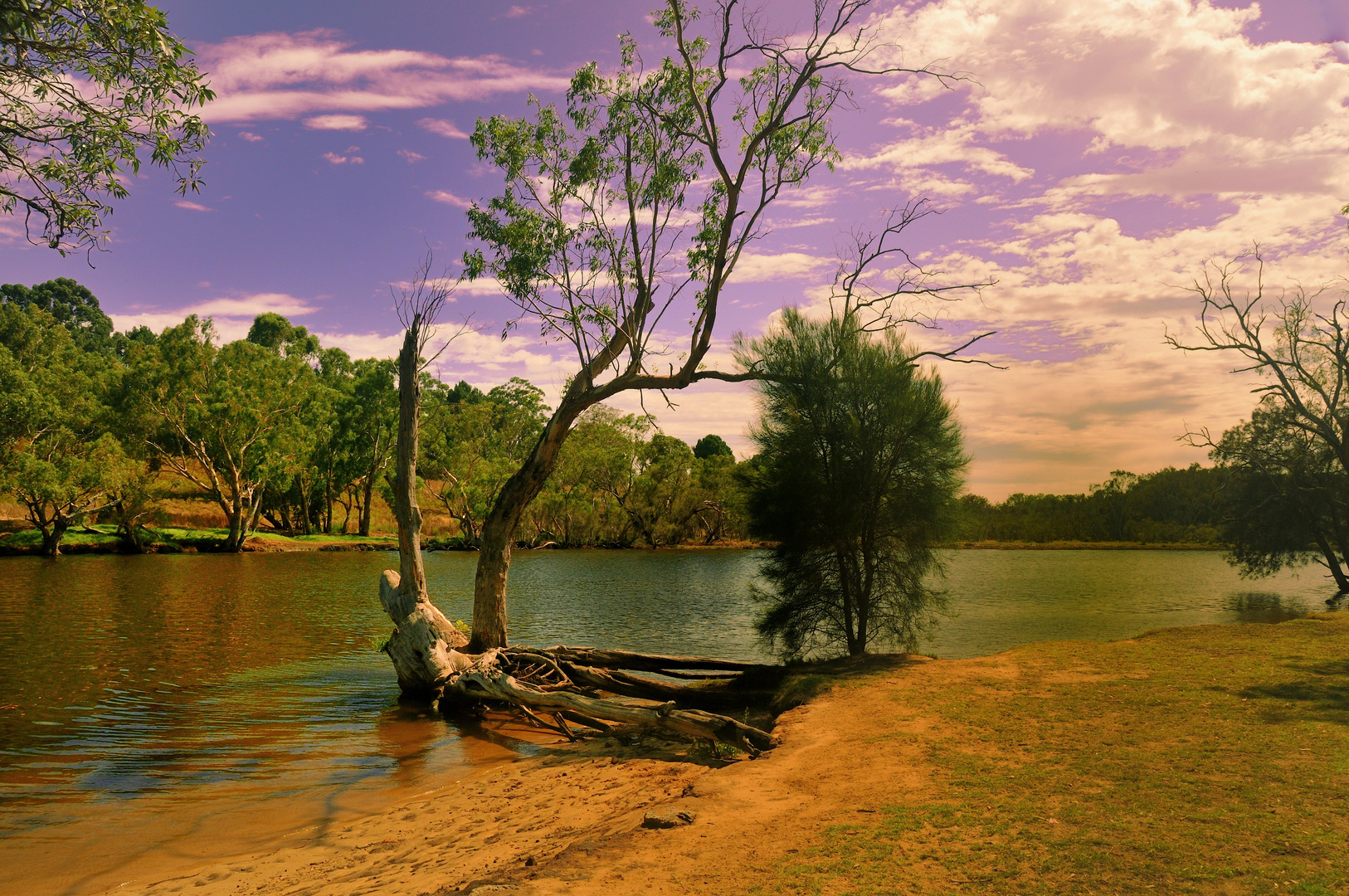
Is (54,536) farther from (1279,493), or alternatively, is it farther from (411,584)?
(1279,493)

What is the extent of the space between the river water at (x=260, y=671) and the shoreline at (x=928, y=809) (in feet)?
3.58

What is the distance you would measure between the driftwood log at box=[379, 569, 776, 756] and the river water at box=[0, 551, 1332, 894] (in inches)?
25.1

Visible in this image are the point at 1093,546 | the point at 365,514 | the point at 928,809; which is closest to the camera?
the point at 928,809

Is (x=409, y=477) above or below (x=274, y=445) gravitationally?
below

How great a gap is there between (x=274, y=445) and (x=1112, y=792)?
182ft

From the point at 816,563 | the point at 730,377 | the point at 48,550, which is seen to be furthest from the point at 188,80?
the point at 48,550

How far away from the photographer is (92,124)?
29.8ft

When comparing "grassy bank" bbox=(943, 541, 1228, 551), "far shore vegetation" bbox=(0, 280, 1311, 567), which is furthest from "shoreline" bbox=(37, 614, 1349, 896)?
"grassy bank" bbox=(943, 541, 1228, 551)

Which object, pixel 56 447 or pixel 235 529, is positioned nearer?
pixel 56 447

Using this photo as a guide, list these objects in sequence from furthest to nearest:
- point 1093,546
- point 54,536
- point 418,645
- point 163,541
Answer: point 1093,546 → point 163,541 → point 54,536 → point 418,645

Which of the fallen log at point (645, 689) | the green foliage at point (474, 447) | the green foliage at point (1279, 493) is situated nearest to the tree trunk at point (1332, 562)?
the green foliage at point (1279, 493)

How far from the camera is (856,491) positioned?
14.1 metres

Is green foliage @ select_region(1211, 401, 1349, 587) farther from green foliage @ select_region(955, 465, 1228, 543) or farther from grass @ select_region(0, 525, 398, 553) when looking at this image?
grass @ select_region(0, 525, 398, 553)

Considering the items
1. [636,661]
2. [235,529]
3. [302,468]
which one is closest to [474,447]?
[302,468]
